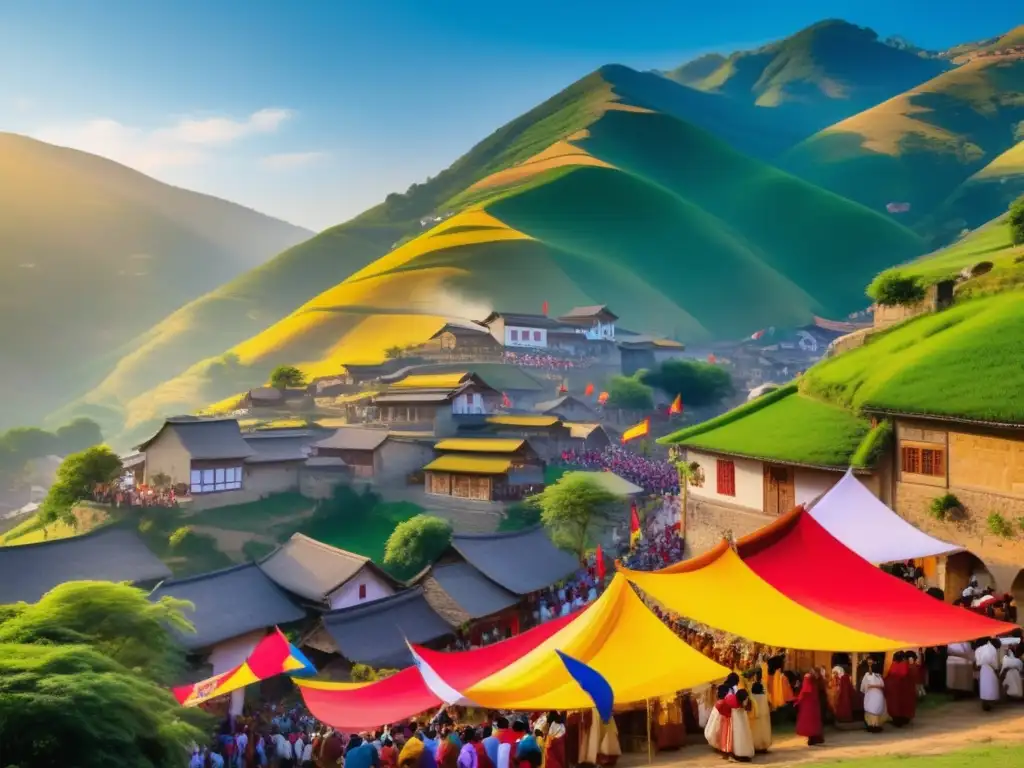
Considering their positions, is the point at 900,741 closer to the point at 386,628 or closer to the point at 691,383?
the point at 386,628

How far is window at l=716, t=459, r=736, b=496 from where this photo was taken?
109 ft

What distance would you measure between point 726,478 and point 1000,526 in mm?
10622

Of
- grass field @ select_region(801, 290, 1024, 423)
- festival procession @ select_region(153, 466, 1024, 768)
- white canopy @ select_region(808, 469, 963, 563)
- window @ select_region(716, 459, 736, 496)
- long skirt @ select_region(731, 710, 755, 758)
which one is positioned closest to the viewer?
long skirt @ select_region(731, 710, 755, 758)

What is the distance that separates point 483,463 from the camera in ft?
165

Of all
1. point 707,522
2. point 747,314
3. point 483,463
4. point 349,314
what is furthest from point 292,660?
point 747,314

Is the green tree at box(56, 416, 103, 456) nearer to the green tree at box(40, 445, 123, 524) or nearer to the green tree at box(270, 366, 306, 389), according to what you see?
the green tree at box(270, 366, 306, 389)

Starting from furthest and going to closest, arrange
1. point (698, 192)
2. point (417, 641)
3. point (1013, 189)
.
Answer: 1. point (698, 192)
2. point (1013, 189)
3. point (417, 641)

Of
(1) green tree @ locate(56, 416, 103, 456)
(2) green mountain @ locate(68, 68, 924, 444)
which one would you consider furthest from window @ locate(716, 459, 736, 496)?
(1) green tree @ locate(56, 416, 103, 456)

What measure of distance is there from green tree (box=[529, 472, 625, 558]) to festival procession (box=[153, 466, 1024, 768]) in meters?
22.2

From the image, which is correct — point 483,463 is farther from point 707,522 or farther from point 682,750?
point 682,750

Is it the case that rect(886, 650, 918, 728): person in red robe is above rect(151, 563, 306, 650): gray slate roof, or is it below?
above

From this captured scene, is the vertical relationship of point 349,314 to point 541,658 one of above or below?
above

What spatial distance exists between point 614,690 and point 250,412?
188 ft

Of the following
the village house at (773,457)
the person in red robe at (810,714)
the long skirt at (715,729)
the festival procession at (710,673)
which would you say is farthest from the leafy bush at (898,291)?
the long skirt at (715,729)
